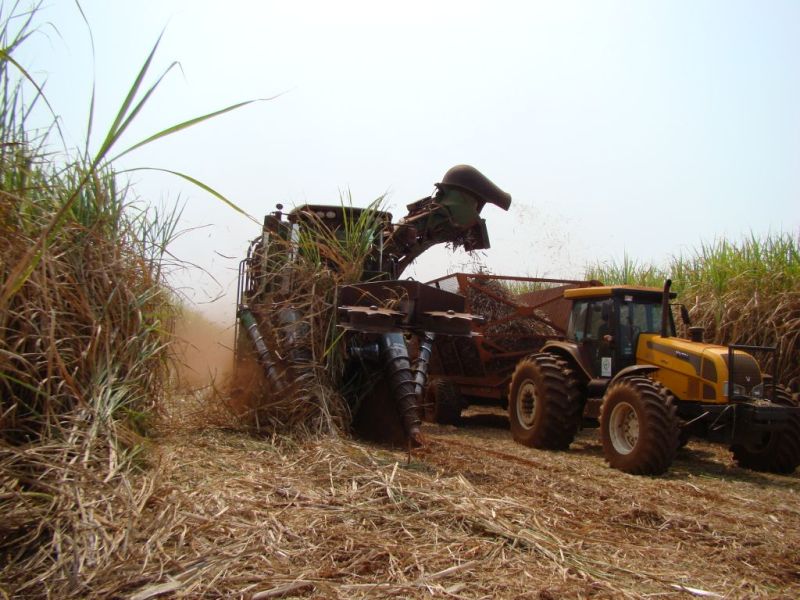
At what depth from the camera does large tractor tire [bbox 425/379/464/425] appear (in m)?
10.0

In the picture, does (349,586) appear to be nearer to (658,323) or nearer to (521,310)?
(658,323)

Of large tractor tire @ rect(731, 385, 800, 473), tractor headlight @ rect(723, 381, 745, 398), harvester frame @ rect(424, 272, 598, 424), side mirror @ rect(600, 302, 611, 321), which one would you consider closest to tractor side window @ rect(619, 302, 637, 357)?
side mirror @ rect(600, 302, 611, 321)

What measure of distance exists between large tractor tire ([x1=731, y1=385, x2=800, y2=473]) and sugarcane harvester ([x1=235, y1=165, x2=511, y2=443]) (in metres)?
3.11

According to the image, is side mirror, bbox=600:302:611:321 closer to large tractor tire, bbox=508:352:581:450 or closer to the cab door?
the cab door

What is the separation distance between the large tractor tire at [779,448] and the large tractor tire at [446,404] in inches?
153

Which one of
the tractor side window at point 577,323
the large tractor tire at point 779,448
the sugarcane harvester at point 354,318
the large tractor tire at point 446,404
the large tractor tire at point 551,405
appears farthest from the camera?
the large tractor tire at point 446,404

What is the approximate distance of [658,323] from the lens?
796 centimetres

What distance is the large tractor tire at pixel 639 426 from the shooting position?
21.0 ft

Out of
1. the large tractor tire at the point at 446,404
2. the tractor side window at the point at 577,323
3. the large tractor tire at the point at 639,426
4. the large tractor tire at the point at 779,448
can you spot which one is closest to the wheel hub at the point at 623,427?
the large tractor tire at the point at 639,426

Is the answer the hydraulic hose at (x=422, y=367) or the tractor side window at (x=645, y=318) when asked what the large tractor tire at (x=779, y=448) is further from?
the hydraulic hose at (x=422, y=367)

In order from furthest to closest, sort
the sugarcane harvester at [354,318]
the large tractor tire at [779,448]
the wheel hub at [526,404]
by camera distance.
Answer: the wheel hub at [526,404]
the large tractor tire at [779,448]
the sugarcane harvester at [354,318]

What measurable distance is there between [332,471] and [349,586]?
164cm

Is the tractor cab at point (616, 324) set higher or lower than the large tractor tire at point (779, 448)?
higher

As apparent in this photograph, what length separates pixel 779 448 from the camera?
6.80 meters
